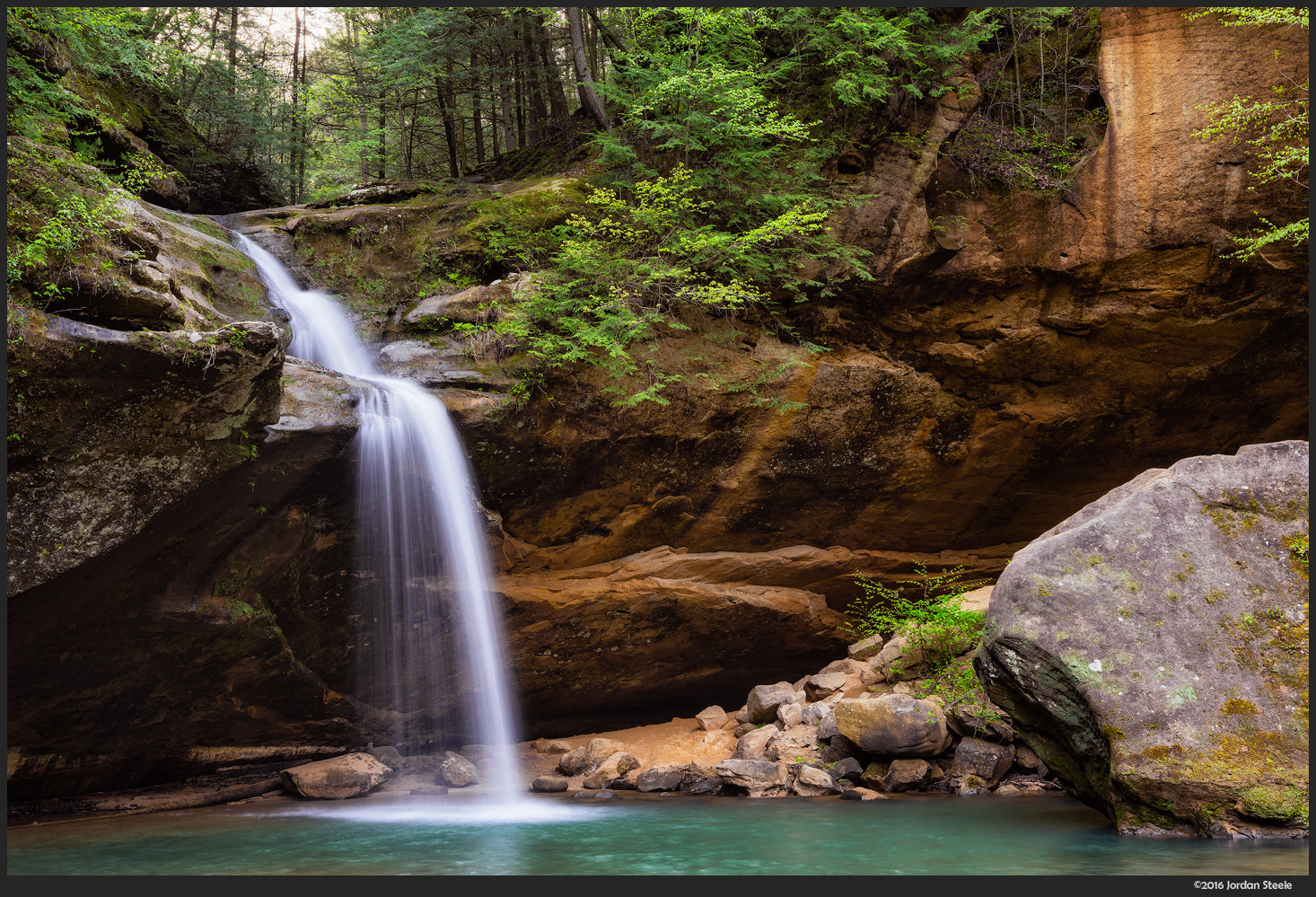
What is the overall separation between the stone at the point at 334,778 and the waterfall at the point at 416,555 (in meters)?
0.89

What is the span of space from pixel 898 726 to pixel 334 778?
312 inches

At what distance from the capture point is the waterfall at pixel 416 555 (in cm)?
989

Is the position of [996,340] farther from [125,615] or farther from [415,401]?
[125,615]

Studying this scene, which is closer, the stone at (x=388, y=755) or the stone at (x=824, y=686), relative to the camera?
the stone at (x=388, y=755)

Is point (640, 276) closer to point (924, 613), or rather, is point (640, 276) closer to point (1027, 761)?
point (924, 613)

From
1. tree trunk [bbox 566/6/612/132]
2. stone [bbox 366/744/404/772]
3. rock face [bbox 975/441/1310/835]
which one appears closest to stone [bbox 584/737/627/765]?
stone [bbox 366/744/404/772]

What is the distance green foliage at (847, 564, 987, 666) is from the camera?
436 inches

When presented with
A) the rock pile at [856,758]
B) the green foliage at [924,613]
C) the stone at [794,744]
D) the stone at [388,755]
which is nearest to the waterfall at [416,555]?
the stone at [388,755]

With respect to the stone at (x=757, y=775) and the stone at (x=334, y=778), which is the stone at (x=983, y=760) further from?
the stone at (x=334, y=778)

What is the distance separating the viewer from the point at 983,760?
9.20m

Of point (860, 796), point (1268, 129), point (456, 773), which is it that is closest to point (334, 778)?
point (456, 773)

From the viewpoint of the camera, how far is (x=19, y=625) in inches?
296

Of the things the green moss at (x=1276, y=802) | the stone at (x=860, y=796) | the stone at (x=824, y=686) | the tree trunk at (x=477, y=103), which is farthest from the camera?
the tree trunk at (x=477, y=103)
